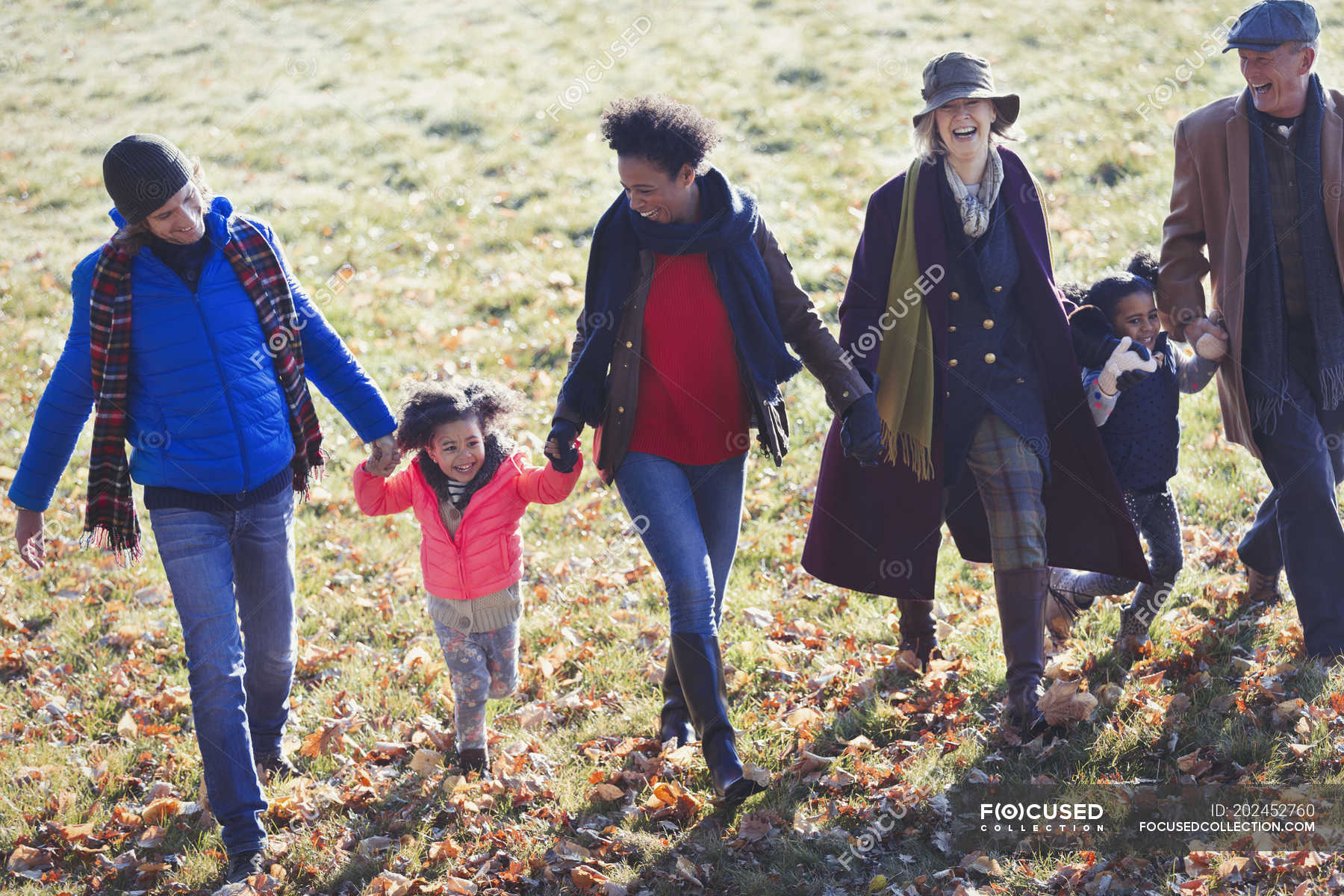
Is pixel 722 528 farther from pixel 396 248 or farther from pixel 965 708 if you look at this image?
pixel 396 248

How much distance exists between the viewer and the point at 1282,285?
479 centimetres

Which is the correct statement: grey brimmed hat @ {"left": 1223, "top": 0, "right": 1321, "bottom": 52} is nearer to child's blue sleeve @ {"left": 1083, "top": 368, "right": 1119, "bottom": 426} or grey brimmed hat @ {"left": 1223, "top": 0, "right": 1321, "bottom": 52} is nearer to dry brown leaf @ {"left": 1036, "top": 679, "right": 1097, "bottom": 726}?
child's blue sleeve @ {"left": 1083, "top": 368, "right": 1119, "bottom": 426}

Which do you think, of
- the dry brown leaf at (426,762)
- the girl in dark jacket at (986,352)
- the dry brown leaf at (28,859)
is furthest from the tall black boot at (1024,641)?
the dry brown leaf at (28,859)

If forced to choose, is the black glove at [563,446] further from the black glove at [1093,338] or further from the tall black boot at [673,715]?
the black glove at [1093,338]

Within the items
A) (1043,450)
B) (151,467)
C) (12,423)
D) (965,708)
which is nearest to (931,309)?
(1043,450)

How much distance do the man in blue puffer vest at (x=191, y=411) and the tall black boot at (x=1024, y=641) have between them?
2.79 meters

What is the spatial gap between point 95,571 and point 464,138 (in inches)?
297

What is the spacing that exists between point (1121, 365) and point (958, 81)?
4.10 feet

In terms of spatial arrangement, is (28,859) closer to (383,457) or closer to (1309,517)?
(383,457)

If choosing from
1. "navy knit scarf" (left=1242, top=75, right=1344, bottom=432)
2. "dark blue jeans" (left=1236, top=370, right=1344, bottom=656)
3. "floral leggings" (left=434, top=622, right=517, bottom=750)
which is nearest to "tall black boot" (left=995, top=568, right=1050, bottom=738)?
"dark blue jeans" (left=1236, top=370, right=1344, bottom=656)

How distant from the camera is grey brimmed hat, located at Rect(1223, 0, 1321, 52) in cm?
444

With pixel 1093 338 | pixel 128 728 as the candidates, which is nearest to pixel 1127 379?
pixel 1093 338

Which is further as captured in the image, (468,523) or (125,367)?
(468,523)

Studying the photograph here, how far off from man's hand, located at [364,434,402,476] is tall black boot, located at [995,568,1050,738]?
92.0 inches
